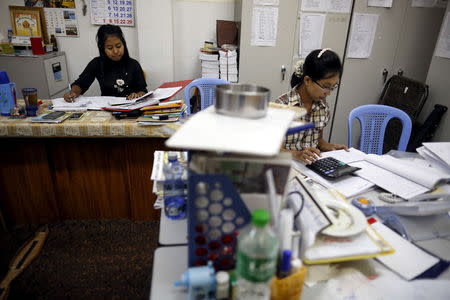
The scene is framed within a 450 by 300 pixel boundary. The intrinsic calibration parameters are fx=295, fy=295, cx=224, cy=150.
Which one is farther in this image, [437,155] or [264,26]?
[264,26]

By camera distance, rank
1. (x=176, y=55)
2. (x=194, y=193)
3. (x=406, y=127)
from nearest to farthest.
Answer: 1. (x=194, y=193)
2. (x=406, y=127)
3. (x=176, y=55)

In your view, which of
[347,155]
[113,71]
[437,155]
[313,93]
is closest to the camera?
[437,155]

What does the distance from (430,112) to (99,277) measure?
309 cm

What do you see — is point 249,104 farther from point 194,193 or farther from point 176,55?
point 176,55

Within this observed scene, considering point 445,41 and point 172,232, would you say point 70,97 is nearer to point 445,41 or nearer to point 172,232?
point 172,232

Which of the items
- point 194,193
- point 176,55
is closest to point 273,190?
point 194,193

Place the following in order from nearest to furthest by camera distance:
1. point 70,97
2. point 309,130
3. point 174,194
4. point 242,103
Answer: point 242,103 < point 174,194 < point 309,130 < point 70,97

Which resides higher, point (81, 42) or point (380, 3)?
point (380, 3)

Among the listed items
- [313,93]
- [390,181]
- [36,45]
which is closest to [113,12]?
[36,45]

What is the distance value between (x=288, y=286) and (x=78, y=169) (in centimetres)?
170

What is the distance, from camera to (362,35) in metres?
2.97

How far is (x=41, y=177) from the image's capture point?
6.26ft

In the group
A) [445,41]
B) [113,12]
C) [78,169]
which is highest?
[113,12]

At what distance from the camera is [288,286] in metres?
0.64
